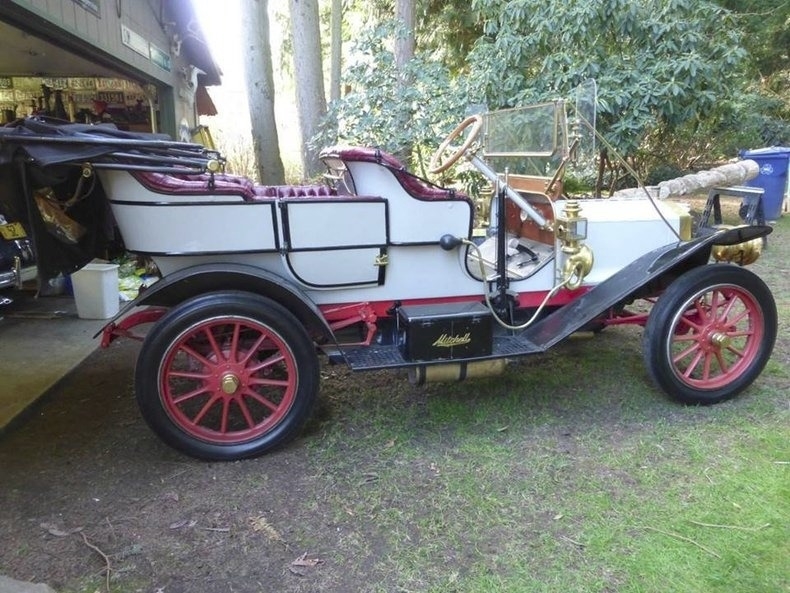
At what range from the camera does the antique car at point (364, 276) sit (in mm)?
2557

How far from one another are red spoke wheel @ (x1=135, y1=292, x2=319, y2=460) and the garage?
0.63 m

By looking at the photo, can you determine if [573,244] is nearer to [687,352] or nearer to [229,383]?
[687,352]

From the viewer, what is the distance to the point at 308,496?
8.02 feet

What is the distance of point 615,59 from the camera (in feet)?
21.6

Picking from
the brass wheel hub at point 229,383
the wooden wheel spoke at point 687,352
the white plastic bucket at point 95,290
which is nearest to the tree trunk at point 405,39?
the white plastic bucket at point 95,290

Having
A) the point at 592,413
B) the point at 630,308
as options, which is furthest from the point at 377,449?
the point at 630,308

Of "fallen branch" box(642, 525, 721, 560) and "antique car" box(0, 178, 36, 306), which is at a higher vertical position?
"antique car" box(0, 178, 36, 306)

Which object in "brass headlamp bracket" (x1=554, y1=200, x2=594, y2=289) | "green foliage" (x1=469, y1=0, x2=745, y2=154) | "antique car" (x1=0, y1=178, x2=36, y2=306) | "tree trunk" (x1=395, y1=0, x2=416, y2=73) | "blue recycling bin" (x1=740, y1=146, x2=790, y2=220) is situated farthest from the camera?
"blue recycling bin" (x1=740, y1=146, x2=790, y2=220)

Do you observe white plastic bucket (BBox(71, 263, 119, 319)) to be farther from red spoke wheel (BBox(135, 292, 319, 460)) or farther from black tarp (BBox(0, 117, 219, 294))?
red spoke wheel (BBox(135, 292, 319, 460))

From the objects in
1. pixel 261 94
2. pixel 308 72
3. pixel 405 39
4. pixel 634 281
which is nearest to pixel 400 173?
pixel 634 281

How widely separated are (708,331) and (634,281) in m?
0.52

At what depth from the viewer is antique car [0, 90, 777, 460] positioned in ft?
8.39

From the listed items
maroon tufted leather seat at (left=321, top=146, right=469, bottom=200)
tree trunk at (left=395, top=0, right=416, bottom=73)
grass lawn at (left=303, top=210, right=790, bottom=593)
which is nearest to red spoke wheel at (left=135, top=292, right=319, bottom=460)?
grass lawn at (left=303, top=210, right=790, bottom=593)

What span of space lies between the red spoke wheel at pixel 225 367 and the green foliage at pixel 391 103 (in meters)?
3.59
